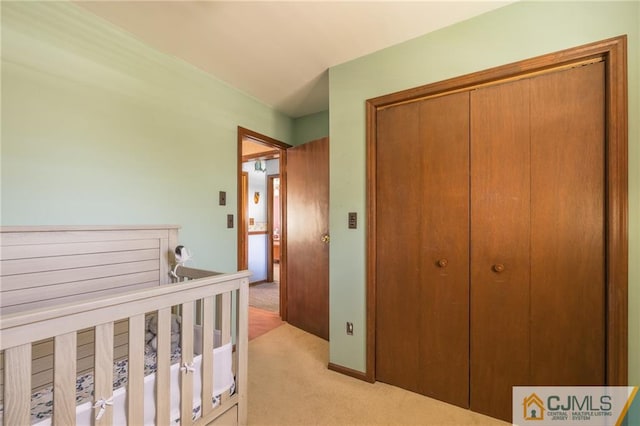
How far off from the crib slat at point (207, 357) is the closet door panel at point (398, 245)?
116 cm

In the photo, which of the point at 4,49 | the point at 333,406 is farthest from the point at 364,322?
the point at 4,49

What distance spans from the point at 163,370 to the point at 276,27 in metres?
1.93

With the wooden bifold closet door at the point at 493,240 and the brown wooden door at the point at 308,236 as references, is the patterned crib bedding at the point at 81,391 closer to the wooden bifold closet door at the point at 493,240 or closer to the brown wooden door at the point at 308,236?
the wooden bifold closet door at the point at 493,240

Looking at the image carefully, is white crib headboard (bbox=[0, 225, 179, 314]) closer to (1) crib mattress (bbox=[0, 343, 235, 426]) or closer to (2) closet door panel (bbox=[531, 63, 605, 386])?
(1) crib mattress (bbox=[0, 343, 235, 426])

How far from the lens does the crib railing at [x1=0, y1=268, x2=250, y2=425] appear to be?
2.59 ft

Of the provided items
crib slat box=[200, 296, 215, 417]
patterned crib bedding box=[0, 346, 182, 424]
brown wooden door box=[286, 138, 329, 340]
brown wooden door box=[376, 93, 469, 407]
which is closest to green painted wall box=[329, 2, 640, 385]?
brown wooden door box=[376, 93, 469, 407]

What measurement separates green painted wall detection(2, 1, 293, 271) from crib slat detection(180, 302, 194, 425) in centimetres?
91

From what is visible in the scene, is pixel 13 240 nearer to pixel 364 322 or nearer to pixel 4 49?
pixel 4 49

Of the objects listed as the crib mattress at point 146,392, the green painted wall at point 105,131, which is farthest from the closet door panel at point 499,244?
the green painted wall at point 105,131

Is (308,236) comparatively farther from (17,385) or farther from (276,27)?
(17,385)

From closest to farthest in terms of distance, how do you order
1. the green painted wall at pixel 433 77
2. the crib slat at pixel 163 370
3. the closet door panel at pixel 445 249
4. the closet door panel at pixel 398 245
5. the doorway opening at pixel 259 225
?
the crib slat at pixel 163 370
the green painted wall at pixel 433 77
the closet door panel at pixel 445 249
the closet door panel at pixel 398 245
the doorway opening at pixel 259 225

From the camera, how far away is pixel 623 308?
1267mm

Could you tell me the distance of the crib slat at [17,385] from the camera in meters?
0.77

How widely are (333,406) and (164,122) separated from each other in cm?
223
